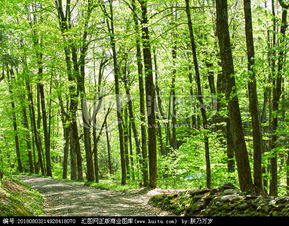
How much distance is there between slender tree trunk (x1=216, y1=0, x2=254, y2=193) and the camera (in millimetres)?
A: 8859

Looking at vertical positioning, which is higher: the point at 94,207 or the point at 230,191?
the point at 230,191

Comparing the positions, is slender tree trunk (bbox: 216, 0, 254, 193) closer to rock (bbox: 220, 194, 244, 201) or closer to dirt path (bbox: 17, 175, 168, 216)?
rock (bbox: 220, 194, 244, 201)

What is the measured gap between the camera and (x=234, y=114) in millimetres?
8969

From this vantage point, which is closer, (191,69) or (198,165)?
(198,165)

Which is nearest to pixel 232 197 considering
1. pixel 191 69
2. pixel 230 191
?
pixel 230 191

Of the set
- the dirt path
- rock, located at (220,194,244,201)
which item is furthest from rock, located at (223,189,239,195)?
the dirt path

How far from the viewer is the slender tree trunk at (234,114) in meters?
8.86

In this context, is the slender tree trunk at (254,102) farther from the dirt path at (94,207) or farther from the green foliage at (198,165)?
the green foliage at (198,165)

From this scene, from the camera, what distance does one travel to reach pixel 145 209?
32.3 feet

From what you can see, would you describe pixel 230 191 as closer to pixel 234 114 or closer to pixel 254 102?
pixel 234 114

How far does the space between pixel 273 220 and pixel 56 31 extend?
15907 mm

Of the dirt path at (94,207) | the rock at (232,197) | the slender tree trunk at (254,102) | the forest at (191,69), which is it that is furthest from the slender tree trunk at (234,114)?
the dirt path at (94,207)

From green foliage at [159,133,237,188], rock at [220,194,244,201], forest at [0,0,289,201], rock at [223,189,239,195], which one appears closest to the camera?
rock at [220,194,244,201]

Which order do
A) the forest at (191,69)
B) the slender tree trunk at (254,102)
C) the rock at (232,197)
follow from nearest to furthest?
the rock at (232,197), the forest at (191,69), the slender tree trunk at (254,102)
